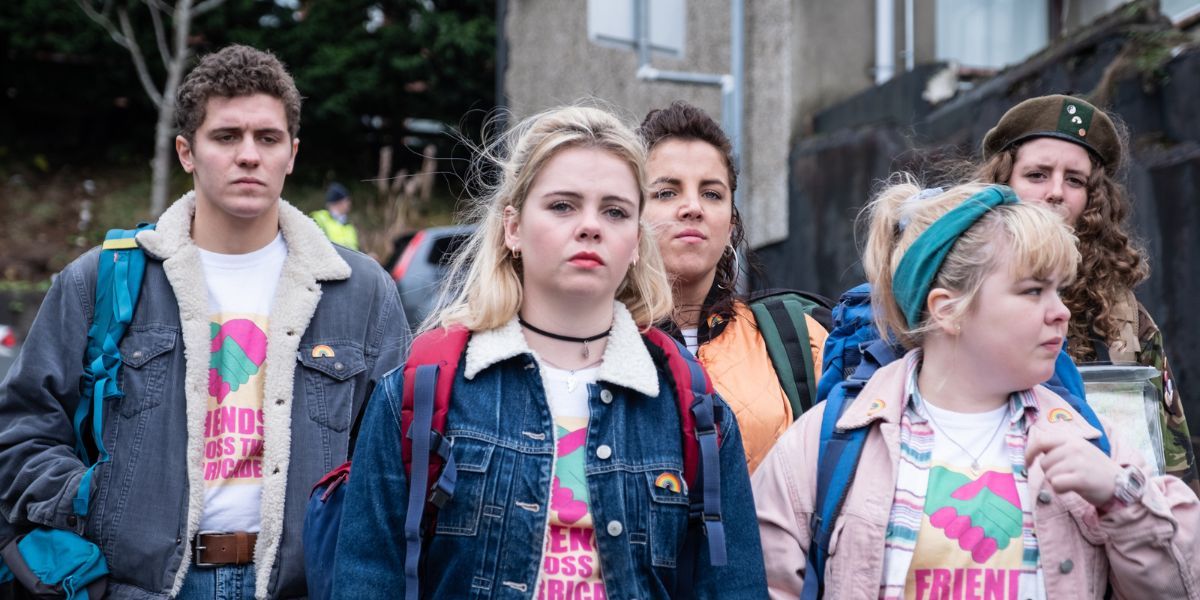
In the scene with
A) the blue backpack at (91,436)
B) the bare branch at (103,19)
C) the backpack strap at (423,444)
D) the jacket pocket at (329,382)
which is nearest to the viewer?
the backpack strap at (423,444)

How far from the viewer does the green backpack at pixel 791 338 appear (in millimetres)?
3371

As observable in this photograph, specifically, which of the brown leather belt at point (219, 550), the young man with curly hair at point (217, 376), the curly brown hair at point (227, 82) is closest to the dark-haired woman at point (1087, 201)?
the young man with curly hair at point (217, 376)

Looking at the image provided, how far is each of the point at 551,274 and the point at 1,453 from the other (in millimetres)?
1712

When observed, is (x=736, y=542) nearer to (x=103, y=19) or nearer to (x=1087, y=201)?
(x=1087, y=201)

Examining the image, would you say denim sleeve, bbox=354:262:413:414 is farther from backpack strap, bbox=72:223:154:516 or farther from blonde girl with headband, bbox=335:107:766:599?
blonde girl with headband, bbox=335:107:766:599

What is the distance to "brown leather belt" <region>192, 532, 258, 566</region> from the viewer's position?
331cm

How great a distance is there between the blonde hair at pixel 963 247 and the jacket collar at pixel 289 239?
5.40 feet

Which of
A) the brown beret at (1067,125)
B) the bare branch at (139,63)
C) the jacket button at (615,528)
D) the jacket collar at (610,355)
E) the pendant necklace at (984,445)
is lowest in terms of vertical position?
the jacket button at (615,528)

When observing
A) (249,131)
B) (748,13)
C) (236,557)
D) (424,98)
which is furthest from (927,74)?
(424,98)

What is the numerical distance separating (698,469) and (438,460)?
1.91 ft

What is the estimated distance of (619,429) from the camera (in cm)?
264

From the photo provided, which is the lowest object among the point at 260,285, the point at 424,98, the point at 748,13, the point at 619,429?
the point at 619,429

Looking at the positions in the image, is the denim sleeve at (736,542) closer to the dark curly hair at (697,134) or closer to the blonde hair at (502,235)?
the blonde hair at (502,235)

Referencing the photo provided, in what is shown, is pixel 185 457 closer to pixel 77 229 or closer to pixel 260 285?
pixel 260 285
